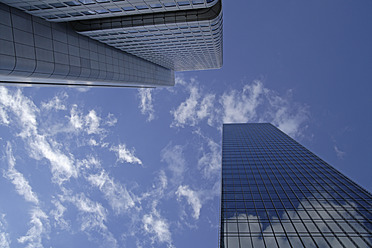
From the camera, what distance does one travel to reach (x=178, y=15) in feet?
105

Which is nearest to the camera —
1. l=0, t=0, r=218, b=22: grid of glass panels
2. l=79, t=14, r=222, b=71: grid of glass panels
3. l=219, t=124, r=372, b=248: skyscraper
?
l=0, t=0, r=218, b=22: grid of glass panels

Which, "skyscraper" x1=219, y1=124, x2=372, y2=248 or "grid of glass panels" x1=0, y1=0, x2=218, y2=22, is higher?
"grid of glass panels" x1=0, y1=0, x2=218, y2=22

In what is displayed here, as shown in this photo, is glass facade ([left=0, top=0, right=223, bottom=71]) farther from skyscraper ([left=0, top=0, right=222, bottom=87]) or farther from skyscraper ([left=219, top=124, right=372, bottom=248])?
skyscraper ([left=219, top=124, right=372, bottom=248])

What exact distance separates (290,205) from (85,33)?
4295cm

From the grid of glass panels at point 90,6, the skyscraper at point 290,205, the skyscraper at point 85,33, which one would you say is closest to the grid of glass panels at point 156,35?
the skyscraper at point 85,33

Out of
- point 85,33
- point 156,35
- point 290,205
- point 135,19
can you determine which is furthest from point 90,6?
point 290,205

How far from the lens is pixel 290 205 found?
33.8 m

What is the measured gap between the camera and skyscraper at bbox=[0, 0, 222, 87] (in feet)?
70.4

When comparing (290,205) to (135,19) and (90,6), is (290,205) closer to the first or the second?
(135,19)

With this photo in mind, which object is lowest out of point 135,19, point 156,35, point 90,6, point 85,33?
point 85,33

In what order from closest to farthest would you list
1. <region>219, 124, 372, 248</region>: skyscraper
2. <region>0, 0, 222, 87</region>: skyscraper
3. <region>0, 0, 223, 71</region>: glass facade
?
<region>0, 0, 222, 87</region>: skyscraper < <region>0, 0, 223, 71</region>: glass facade < <region>219, 124, 372, 248</region>: skyscraper

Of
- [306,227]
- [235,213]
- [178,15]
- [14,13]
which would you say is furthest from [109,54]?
[306,227]

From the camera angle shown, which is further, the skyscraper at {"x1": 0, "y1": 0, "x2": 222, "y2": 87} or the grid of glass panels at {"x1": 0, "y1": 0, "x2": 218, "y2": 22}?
the grid of glass panels at {"x1": 0, "y1": 0, "x2": 218, "y2": 22}

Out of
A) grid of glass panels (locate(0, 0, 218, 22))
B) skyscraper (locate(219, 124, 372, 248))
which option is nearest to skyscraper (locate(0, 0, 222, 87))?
grid of glass panels (locate(0, 0, 218, 22))
